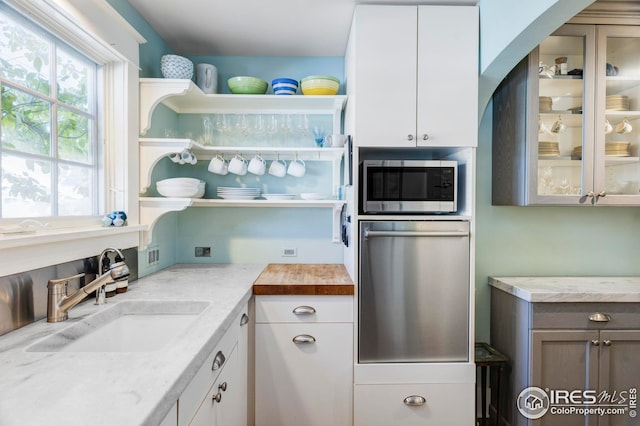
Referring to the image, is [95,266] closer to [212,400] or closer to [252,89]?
[212,400]

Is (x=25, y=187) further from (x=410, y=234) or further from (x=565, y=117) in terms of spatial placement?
(x=565, y=117)

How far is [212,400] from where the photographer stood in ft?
3.90

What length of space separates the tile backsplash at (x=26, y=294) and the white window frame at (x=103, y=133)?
4 centimetres

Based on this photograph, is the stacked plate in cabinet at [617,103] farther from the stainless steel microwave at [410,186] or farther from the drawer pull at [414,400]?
the drawer pull at [414,400]

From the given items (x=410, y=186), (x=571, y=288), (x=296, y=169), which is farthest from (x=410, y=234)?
(x=571, y=288)

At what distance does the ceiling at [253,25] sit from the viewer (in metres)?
1.87

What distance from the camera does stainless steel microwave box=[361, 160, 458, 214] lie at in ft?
6.15

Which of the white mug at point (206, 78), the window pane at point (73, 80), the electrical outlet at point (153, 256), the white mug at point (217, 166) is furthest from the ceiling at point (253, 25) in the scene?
the electrical outlet at point (153, 256)

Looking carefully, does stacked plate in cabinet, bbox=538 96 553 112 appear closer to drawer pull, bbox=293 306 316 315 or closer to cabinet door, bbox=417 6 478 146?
cabinet door, bbox=417 6 478 146

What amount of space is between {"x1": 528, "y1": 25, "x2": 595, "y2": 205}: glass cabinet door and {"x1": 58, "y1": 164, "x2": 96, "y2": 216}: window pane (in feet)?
7.45

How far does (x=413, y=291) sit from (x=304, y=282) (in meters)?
0.57

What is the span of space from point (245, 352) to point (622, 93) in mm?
2506

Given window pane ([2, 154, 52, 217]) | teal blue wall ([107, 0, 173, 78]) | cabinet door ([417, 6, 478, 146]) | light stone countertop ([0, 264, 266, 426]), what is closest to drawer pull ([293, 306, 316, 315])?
light stone countertop ([0, 264, 266, 426])

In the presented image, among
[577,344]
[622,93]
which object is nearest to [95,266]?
[577,344]
